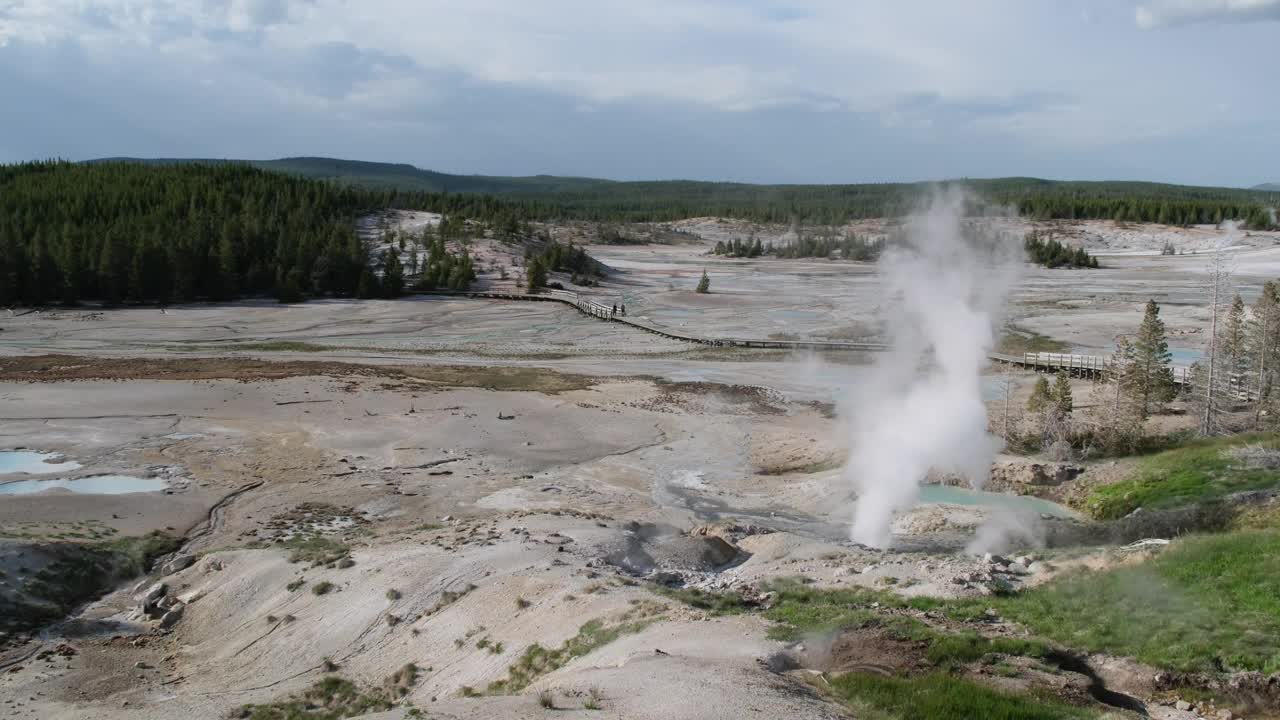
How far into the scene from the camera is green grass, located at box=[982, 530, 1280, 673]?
13.0m

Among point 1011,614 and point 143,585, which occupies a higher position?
point 1011,614

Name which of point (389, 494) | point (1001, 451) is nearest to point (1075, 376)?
point (1001, 451)

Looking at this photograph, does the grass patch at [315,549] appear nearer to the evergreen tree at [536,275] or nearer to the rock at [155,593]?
the rock at [155,593]

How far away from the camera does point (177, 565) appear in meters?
20.9

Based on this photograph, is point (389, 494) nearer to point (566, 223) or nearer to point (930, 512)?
point (930, 512)

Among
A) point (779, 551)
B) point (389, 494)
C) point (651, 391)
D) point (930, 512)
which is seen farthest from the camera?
point (651, 391)

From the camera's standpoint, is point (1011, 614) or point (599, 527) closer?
point (1011, 614)

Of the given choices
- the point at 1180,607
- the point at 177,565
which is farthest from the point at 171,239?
the point at 1180,607

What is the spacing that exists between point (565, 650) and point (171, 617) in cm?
835

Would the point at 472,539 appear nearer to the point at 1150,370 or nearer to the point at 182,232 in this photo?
the point at 1150,370

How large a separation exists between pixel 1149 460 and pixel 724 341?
30597 millimetres

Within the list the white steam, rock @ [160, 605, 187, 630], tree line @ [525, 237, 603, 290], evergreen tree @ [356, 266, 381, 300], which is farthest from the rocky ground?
tree line @ [525, 237, 603, 290]

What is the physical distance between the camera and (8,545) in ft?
64.0

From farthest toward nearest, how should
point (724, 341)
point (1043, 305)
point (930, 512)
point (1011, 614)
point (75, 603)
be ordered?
point (1043, 305) → point (724, 341) → point (930, 512) → point (75, 603) → point (1011, 614)
